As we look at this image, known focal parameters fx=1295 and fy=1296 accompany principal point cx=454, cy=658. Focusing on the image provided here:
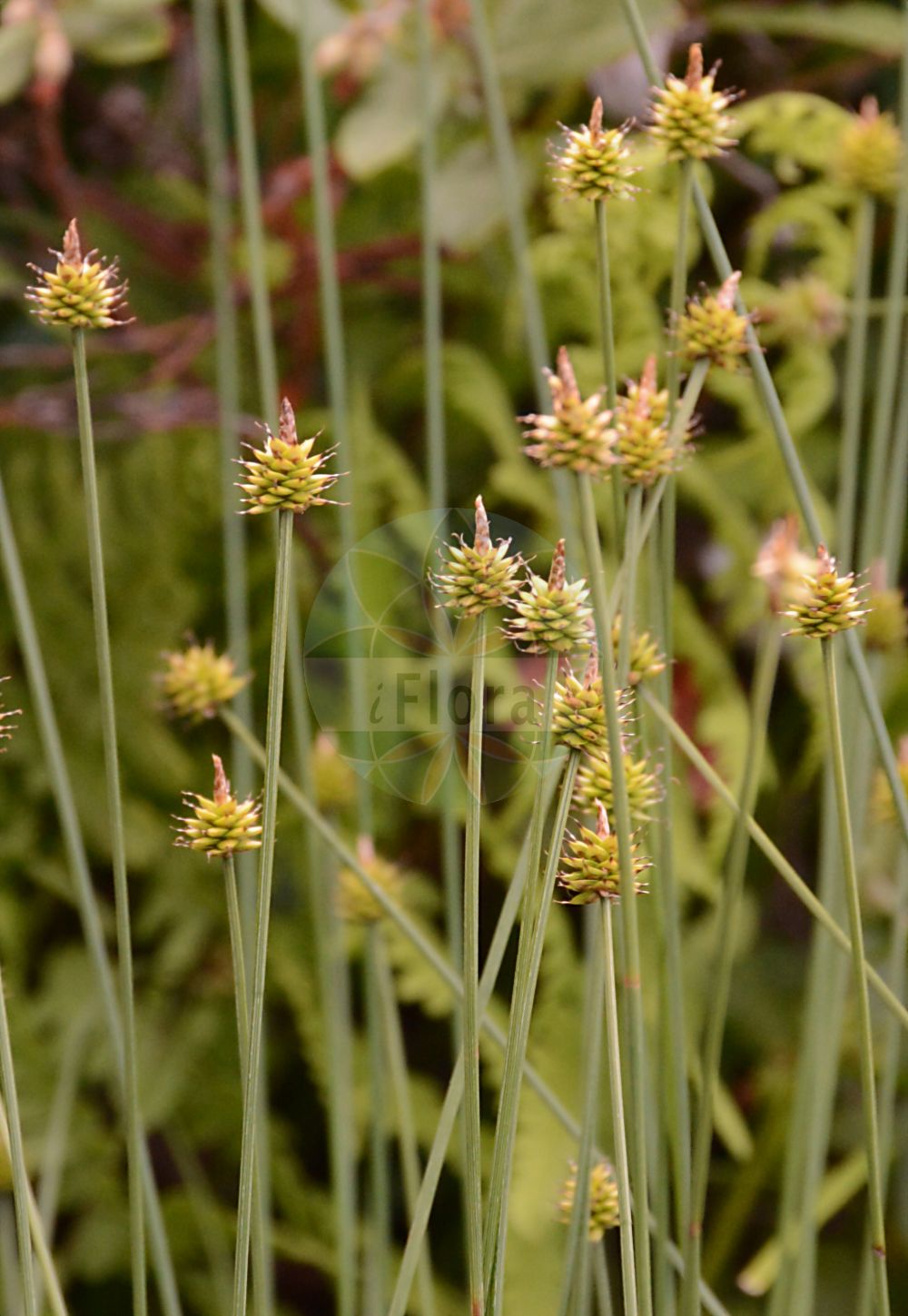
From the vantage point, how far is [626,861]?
257mm

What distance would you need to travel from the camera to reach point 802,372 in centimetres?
94

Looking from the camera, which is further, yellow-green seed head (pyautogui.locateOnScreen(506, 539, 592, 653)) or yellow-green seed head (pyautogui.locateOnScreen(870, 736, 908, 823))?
yellow-green seed head (pyautogui.locateOnScreen(870, 736, 908, 823))

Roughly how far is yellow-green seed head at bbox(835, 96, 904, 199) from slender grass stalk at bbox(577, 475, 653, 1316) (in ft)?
1.19

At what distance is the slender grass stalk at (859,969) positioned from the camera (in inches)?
11.4

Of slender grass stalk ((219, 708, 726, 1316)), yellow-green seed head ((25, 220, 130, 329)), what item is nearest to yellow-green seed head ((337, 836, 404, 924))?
slender grass stalk ((219, 708, 726, 1316))

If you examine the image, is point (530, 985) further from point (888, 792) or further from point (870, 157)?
point (870, 157)

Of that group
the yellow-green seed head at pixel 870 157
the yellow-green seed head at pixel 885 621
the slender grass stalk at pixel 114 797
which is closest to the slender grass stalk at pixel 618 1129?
the slender grass stalk at pixel 114 797

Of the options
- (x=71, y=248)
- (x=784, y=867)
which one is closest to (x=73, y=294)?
(x=71, y=248)

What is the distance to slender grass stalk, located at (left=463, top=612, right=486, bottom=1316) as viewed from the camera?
0.85 ft

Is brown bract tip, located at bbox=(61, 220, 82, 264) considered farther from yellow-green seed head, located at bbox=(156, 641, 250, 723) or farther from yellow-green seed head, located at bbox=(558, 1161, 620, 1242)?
yellow-green seed head, located at bbox=(558, 1161, 620, 1242)

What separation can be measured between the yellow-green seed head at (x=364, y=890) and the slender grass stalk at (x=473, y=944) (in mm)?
153

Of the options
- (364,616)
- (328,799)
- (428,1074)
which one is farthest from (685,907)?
(328,799)

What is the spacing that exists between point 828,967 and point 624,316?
0.62 meters

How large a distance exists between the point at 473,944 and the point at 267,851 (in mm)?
47
